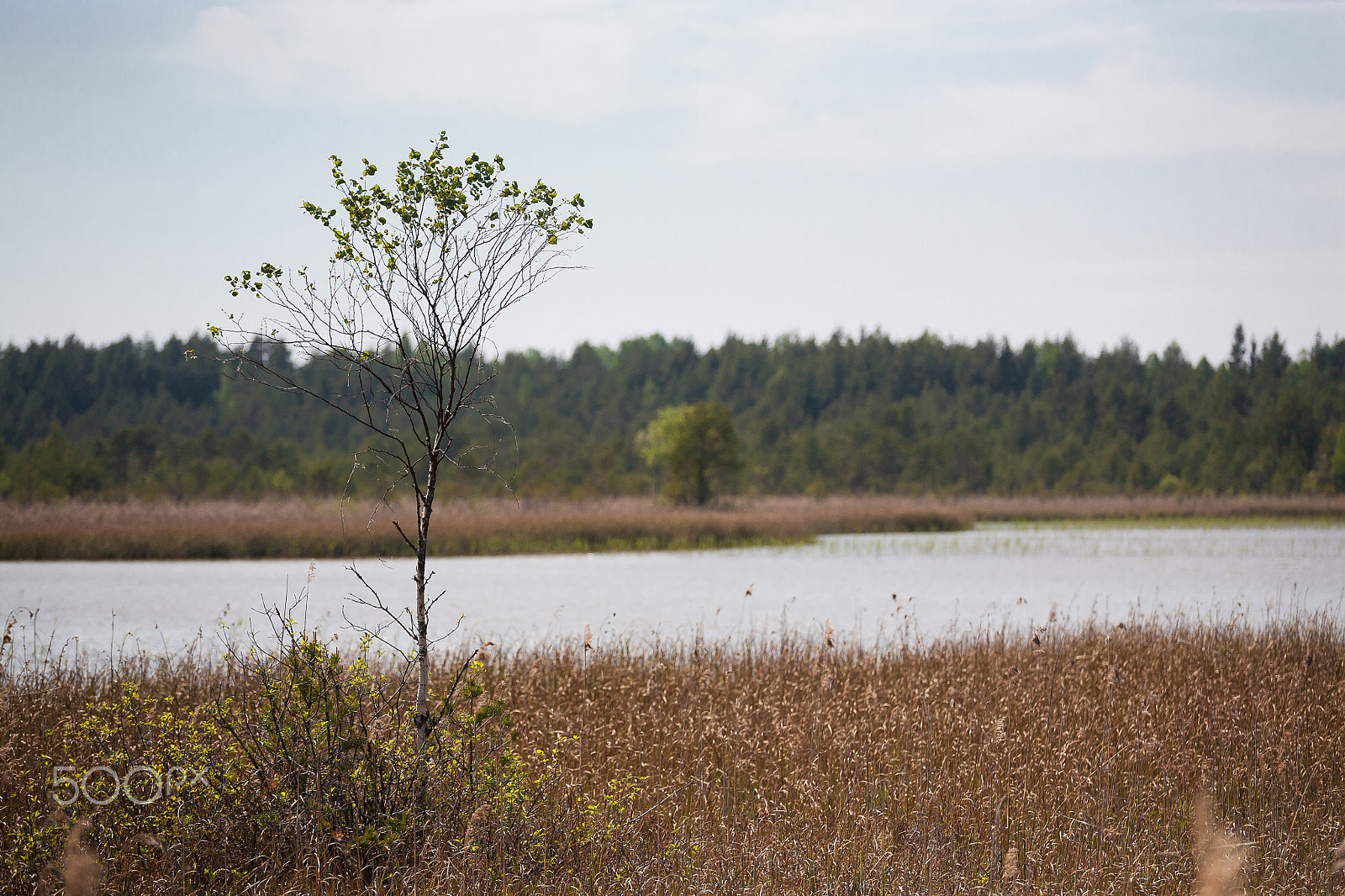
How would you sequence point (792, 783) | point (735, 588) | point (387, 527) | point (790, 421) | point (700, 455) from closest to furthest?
point (792, 783) < point (735, 588) < point (387, 527) < point (700, 455) < point (790, 421)

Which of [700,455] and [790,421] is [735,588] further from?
[790,421]

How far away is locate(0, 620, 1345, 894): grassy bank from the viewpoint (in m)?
3.94

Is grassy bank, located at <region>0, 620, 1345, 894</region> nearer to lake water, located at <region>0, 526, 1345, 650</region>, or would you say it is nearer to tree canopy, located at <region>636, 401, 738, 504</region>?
lake water, located at <region>0, 526, 1345, 650</region>

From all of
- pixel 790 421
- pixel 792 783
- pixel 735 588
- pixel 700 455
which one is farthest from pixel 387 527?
pixel 790 421

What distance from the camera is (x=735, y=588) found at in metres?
17.7

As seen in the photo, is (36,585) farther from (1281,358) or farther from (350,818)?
(1281,358)

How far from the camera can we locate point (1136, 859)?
425 centimetres

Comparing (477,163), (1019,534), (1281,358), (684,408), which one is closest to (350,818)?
(477,163)

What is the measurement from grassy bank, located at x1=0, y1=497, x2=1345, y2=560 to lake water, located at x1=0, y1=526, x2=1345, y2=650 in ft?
3.64

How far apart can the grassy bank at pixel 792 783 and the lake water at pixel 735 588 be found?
137cm

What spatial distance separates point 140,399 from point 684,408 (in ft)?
171

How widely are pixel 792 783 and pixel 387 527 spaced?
69.7ft

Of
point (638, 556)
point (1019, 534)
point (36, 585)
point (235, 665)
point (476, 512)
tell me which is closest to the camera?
point (235, 665)

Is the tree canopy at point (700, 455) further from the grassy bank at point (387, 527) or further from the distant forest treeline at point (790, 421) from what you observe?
the distant forest treeline at point (790, 421)
